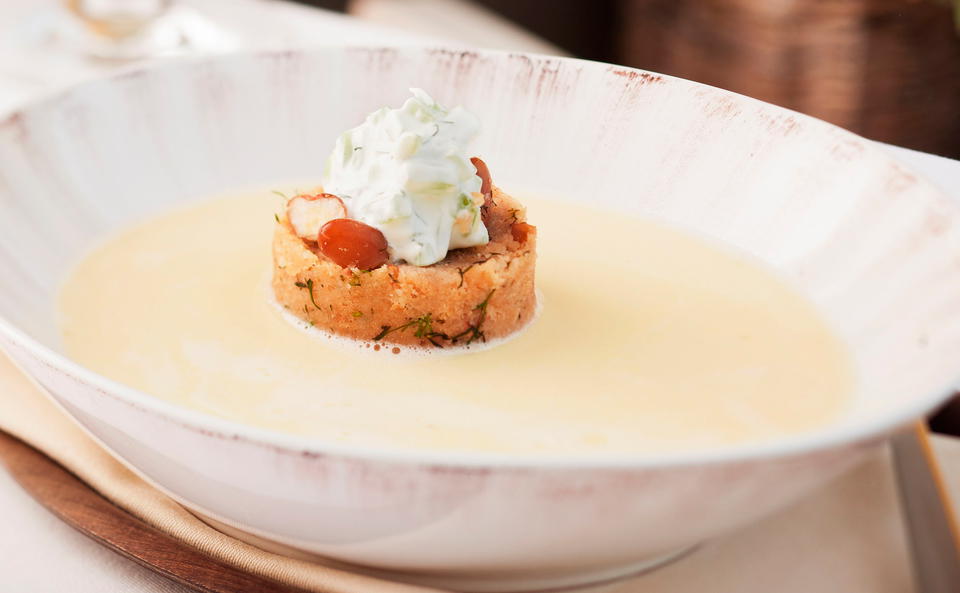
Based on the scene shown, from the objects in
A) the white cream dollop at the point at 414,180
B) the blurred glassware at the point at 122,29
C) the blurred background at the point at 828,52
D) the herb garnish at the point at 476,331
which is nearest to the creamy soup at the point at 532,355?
the herb garnish at the point at 476,331

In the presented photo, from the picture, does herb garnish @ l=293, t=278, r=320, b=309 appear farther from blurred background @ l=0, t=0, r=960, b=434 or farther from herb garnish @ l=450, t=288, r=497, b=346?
blurred background @ l=0, t=0, r=960, b=434

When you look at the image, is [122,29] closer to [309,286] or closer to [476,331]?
[309,286]

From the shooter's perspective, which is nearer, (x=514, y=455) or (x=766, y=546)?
(x=514, y=455)

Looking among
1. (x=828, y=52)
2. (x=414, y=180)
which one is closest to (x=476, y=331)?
(x=414, y=180)

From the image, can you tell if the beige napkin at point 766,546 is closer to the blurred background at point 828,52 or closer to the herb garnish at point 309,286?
the herb garnish at point 309,286

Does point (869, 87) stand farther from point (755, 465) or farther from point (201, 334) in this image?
point (755, 465)

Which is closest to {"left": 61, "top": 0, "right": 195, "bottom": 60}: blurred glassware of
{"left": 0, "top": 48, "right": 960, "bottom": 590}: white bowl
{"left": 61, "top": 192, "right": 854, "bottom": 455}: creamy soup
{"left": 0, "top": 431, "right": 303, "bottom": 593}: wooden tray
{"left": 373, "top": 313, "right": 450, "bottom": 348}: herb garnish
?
{"left": 0, "top": 48, "right": 960, "bottom": 590}: white bowl

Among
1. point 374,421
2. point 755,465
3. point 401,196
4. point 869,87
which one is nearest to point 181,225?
point 401,196
